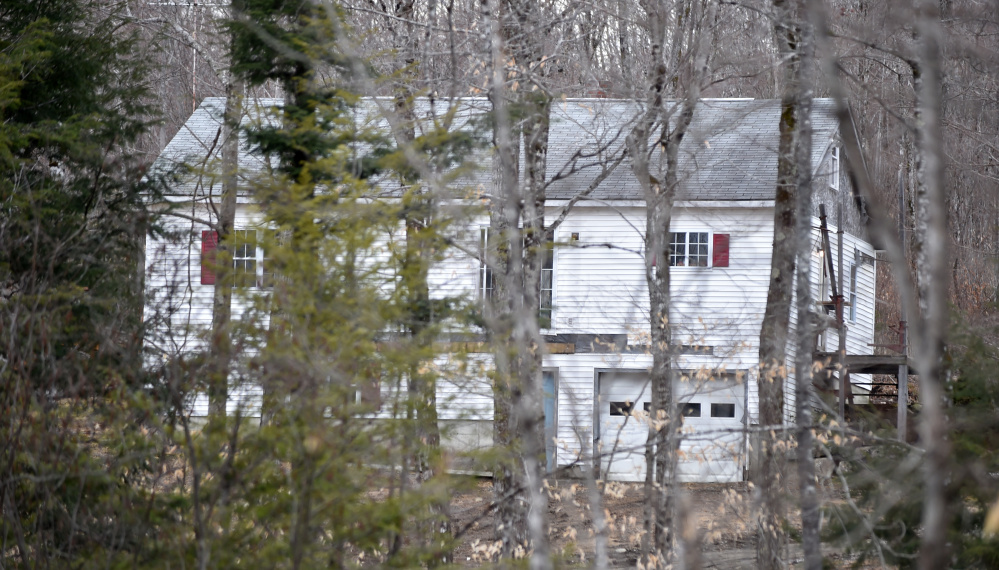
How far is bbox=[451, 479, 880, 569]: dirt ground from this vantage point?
1194 cm

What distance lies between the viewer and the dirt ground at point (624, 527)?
11.9 m

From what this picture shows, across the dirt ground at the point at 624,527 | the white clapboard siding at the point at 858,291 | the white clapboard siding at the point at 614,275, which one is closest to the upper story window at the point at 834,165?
the white clapboard siding at the point at 858,291

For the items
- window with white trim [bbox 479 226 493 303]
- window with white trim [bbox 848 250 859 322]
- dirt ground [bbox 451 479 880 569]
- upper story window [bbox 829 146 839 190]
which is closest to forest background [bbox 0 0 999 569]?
window with white trim [bbox 479 226 493 303]

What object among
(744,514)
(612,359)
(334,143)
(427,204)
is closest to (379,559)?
(427,204)

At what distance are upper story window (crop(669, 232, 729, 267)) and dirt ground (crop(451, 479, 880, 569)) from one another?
14.1 ft

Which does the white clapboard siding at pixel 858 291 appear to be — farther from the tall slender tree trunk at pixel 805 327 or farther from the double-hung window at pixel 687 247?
the tall slender tree trunk at pixel 805 327

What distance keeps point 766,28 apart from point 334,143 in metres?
5.97

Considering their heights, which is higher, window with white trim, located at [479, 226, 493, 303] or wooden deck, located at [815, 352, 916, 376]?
window with white trim, located at [479, 226, 493, 303]

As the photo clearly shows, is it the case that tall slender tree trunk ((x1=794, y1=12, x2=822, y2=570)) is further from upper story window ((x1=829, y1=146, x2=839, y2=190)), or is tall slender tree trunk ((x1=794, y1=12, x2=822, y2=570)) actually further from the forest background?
upper story window ((x1=829, y1=146, x2=839, y2=190))

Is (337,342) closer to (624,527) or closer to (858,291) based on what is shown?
(624,527)

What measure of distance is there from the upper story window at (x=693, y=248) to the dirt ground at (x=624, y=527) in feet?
14.1

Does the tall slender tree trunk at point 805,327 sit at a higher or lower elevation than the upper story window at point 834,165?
lower

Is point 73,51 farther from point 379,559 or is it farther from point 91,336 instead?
point 379,559

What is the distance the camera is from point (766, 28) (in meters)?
10.4
